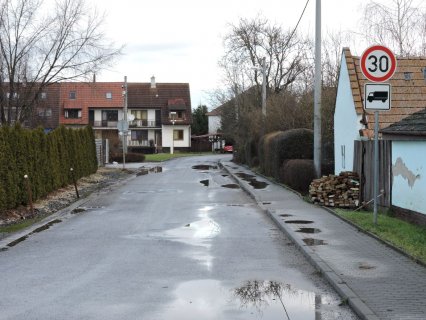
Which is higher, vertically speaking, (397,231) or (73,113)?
(73,113)

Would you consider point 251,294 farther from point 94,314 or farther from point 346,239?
point 346,239

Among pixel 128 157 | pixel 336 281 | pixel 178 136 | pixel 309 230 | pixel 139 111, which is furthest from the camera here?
pixel 178 136

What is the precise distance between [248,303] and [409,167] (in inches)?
274

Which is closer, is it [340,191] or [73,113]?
[340,191]

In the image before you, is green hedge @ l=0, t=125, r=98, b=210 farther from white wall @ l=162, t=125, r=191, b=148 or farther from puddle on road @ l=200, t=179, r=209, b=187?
white wall @ l=162, t=125, r=191, b=148

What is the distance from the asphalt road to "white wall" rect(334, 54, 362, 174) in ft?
16.8

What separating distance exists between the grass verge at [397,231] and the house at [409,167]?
325 millimetres

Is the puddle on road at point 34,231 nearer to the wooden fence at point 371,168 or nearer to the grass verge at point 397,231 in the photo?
the grass verge at point 397,231

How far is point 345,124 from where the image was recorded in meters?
20.4

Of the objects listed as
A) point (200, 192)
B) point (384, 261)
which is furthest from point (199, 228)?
point (200, 192)

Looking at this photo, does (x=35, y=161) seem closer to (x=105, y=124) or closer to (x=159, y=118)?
(x=105, y=124)

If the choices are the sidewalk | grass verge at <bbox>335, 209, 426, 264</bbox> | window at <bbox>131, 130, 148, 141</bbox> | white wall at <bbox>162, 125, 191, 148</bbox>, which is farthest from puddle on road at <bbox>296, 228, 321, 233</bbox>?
window at <bbox>131, 130, 148, 141</bbox>

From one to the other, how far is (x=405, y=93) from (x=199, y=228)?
10066 millimetres

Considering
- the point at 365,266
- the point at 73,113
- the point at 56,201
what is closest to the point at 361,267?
the point at 365,266
